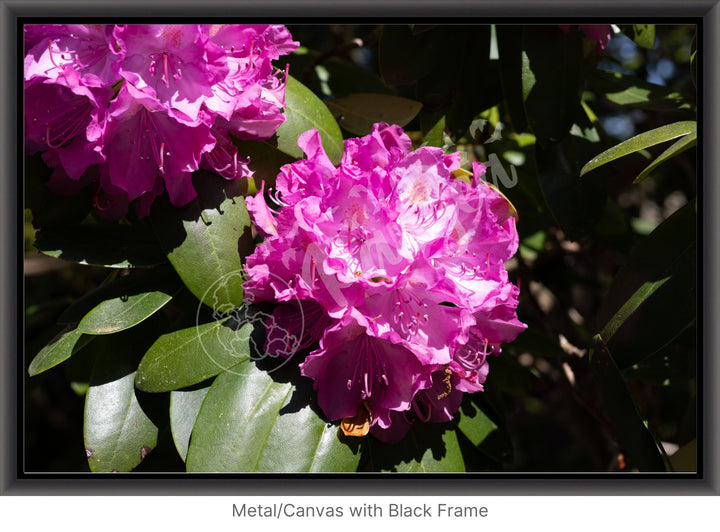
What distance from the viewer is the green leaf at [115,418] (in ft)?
2.99

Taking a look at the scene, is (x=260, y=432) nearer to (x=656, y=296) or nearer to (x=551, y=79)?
(x=656, y=296)

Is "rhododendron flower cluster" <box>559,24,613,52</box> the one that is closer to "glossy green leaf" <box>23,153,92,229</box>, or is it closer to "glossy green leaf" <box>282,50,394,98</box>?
"glossy green leaf" <box>282,50,394,98</box>

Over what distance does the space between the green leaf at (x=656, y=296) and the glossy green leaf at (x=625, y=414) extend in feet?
0.06

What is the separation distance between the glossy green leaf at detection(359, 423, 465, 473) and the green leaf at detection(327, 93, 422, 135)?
471 millimetres

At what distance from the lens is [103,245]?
0.96m

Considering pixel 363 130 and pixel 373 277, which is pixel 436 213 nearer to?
pixel 373 277

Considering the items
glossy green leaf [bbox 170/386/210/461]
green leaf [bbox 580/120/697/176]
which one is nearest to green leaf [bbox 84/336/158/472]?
glossy green leaf [bbox 170/386/210/461]

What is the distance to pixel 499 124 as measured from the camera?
1.35 meters

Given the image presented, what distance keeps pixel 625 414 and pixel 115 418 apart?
0.71 metres

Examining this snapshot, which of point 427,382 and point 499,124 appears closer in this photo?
point 427,382

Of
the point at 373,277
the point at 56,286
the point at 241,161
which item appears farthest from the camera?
the point at 56,286

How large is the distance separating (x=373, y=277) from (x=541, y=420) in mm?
2163

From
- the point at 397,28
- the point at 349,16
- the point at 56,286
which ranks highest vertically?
the point at 349,16
